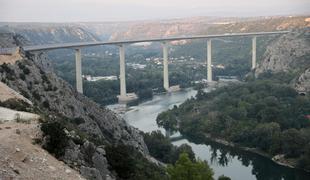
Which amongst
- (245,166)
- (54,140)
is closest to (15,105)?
(54,140)

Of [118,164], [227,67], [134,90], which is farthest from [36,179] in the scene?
[227,67]

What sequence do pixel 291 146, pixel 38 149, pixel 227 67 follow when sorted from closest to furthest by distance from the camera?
pixel 38 149 < pixel 291 146 < pixel 227 67

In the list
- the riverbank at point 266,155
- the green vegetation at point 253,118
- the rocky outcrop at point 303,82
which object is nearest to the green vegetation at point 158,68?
the green vegetation at point 253,118

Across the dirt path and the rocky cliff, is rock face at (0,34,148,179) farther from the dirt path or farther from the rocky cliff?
the rocky cliff

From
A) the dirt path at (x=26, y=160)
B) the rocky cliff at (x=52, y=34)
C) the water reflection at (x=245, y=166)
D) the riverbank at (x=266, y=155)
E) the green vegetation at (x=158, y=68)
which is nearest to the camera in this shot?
the dirt path at (x=26, y=160)

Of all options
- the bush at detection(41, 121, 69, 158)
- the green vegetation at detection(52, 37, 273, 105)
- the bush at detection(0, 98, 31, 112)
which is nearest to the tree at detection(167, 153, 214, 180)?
the bush at detection(41, 121, 69, 158)

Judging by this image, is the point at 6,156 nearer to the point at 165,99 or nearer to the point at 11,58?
the point at 11,58

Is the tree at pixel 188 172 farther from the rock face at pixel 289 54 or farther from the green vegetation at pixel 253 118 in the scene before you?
the rock face at pixel 289 54
